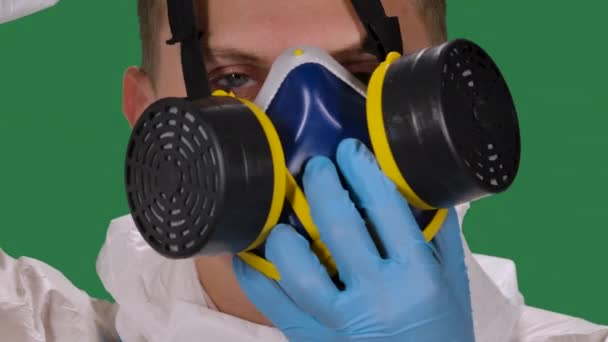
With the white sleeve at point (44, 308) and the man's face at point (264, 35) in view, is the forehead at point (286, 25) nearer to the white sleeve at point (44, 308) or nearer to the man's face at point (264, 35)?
the man's face at point (264, 35)

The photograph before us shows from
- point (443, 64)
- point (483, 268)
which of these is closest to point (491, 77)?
point (443, 64)

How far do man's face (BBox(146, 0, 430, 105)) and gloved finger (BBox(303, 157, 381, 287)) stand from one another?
0.36 m

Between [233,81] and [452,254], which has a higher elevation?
[233,81]

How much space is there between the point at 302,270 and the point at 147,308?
0.84 m

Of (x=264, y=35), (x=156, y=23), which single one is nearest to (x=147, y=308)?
(x=156, y=23)

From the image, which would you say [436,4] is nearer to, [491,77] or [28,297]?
[491,77]

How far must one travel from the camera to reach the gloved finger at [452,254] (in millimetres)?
1667

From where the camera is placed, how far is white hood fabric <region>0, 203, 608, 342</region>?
6.90 ft

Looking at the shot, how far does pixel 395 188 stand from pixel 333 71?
261 millimetres

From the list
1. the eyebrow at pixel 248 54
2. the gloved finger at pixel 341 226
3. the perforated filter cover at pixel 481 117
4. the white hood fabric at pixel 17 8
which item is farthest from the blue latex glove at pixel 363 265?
the white hood fabric at pixel 17 8

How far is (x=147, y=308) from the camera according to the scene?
2252mm

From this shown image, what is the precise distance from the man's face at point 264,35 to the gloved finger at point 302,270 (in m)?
0.41

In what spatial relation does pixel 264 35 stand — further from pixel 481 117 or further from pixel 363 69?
pixel 481 117

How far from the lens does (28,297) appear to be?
223cm
